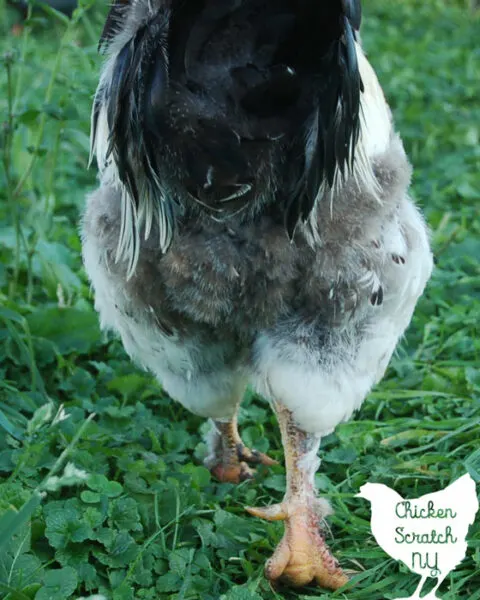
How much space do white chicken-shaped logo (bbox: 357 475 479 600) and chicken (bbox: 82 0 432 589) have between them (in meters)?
0.37

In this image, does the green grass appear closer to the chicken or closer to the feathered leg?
the feathered leg

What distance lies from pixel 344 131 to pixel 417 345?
5.52 ft

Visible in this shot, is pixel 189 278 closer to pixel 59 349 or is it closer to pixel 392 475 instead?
pixel 392 475

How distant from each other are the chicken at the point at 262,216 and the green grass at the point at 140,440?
0.22m

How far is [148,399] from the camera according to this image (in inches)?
127

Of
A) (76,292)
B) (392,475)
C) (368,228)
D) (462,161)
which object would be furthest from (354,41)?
(462,161)

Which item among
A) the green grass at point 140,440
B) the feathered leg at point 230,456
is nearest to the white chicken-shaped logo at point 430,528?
the green grass at point 140,440

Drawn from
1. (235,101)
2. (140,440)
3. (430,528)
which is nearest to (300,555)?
(430,528)

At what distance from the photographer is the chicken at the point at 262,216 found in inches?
76.4

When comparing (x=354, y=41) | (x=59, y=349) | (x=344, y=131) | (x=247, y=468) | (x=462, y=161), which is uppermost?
(x=354, y=41)

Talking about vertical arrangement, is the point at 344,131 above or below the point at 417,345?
above

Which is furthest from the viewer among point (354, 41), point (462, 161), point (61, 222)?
point (462, 161)

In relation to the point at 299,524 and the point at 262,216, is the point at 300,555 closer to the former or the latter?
the point at 299,524

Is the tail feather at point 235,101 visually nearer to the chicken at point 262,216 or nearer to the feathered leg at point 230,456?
the chicken at point 262,216
